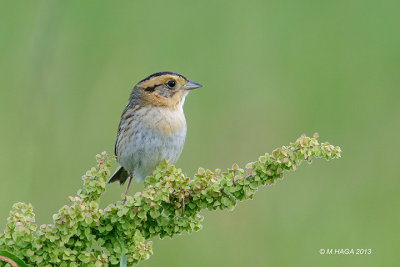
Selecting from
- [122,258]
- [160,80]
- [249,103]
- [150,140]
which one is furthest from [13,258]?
[249,103]

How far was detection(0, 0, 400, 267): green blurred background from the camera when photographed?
4422 mm

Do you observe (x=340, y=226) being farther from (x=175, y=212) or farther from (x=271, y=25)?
(x=175, y=212)

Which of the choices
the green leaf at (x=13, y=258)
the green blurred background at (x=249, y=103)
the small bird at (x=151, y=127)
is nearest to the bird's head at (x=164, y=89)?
the small bird at (x=151, y=127)

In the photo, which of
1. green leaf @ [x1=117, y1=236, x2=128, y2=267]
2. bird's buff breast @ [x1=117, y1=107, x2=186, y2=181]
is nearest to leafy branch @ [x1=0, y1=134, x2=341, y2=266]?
green leaf @ [x1=117, y1=236, x2=128, y2=267]

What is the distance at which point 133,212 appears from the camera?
2352mm

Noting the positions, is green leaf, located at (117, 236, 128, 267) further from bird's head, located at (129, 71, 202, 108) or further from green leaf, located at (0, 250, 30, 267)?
bird's head, located at (129, 71, 202, 108)

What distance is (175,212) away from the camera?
2.50 metres

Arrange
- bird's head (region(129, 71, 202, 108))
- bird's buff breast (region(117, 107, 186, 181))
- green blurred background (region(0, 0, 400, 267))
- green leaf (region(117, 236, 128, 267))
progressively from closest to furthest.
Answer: green leaf (region(117, 236, 128, 267)), bird's buff breast (region(117, 107, 186, 181)), bird's head (region(129, 71, 202, 108)), green blurred background (region(0, 0, 400, 267))

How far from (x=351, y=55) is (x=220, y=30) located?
93 cm

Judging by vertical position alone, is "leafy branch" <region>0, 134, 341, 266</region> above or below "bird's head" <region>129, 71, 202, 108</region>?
below

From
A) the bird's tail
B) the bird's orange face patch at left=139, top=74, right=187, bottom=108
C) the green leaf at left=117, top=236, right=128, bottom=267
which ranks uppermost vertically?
the bird's orange face patch at left=139, top=74, right=187, bottom=108

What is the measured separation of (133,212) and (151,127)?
1.73m

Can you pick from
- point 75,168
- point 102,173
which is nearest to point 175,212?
point 102,173

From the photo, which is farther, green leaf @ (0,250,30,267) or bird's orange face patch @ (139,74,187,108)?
bird's orange face patch @ (139,74,187,108)
